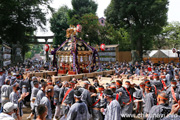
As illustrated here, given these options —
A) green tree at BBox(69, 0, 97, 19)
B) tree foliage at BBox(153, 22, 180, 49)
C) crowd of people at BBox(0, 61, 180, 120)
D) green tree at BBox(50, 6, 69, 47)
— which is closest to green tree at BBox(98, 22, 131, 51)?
green tree at BBox(69, 0, 97, 19)

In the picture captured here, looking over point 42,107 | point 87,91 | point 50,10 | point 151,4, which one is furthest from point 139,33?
point 42,107

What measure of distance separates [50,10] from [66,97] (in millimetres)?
29445

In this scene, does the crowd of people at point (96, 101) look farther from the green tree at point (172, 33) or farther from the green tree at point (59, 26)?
the green tree at point (172, 33)

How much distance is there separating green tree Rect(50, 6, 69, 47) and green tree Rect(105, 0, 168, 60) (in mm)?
10803

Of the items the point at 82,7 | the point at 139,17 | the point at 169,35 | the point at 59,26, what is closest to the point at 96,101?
the point at 139,17

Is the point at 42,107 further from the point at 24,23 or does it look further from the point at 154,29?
the point at 24,23

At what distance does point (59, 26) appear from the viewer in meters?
37.0

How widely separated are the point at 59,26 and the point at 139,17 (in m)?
17.1

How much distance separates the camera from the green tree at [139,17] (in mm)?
25609

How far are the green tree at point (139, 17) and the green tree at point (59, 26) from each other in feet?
35.4

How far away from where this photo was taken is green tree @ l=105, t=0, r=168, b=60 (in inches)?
1008

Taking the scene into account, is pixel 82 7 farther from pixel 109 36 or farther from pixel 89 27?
pixel 109 36

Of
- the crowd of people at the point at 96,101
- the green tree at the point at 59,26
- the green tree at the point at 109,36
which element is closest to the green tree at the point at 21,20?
the green tree at the point at 59,26

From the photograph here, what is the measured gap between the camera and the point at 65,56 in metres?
16.2
